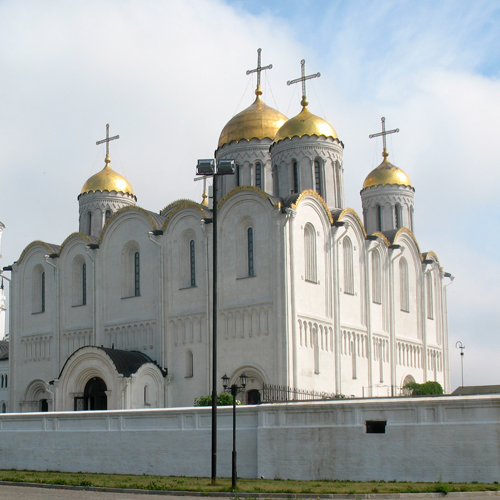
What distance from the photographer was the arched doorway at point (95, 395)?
32500 millimetres

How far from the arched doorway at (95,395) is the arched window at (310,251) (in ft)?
30.5

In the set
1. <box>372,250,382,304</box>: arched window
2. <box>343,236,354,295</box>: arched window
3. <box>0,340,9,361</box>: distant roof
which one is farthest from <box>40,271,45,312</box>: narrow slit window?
<box>372,250,382,304</box>: arched window

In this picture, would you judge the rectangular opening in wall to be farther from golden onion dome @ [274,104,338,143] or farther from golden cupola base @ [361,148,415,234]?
golden cupola base @ [361,148,415,234]

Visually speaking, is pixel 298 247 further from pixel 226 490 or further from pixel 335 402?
pixel 226 490

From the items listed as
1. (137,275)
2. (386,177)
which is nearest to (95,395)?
(137,275)

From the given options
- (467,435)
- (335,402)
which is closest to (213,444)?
(335,402)

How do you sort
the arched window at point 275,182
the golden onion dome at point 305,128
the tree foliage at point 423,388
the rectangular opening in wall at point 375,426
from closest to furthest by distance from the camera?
the rectangular opening in wall at point 375,426 < the tree foliage at point 423,388 < the golden onion dome at point 305,128 < the arched window at point 275,182

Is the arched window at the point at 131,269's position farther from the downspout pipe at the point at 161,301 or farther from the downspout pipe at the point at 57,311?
the downspout pipe at the point at 57,311

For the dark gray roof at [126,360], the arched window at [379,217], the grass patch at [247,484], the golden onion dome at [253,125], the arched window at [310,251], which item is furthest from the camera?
the arched window at [379,217]

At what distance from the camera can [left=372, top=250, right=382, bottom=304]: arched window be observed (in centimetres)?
3675

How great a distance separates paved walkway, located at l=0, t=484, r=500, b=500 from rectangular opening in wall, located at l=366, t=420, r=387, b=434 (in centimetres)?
337

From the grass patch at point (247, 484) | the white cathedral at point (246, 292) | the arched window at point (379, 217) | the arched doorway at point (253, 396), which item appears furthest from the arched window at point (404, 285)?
the grass patch at point (247, 484)

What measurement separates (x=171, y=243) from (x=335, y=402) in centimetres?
1566

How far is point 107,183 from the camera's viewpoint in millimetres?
41969
